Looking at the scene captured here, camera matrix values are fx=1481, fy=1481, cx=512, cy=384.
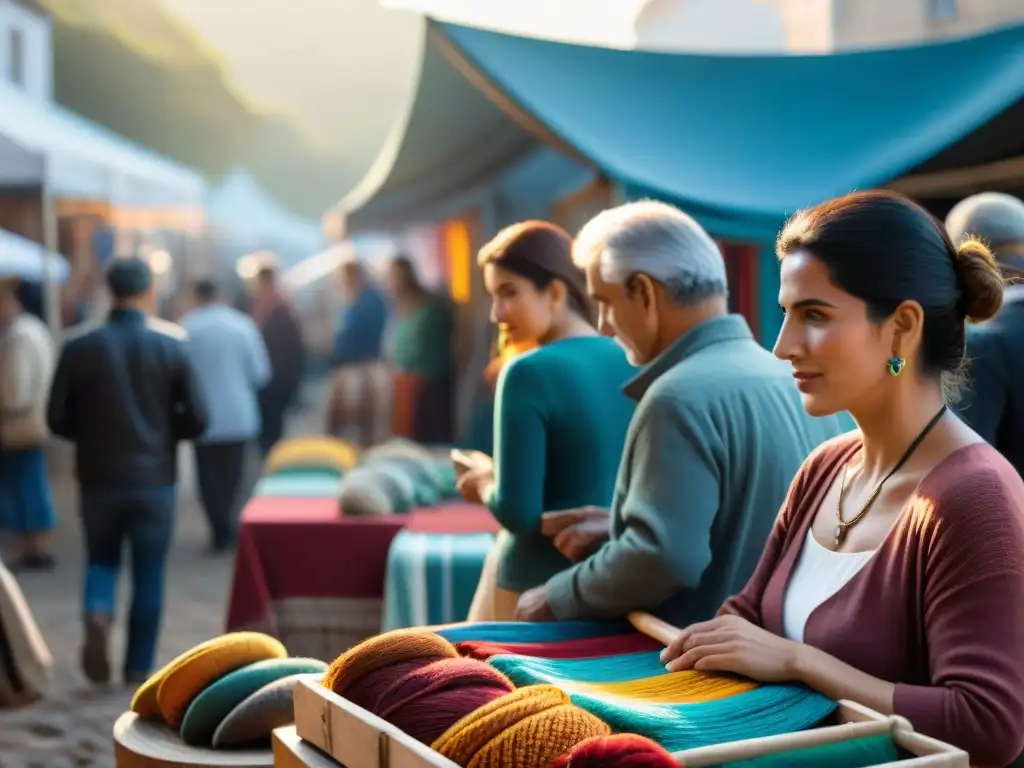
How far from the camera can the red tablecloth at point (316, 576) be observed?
15.3 feet

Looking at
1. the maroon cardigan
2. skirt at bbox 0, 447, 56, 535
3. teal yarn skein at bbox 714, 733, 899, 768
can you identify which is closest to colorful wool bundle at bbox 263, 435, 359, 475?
skirt at bbox 0, 447, 56, 535

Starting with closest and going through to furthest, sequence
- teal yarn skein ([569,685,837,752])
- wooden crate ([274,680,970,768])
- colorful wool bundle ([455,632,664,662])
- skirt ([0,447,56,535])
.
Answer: wooden crate ([274,680,970,768]), teal yarn skein ([569,685,837,752]), colorful wool bundle ([455,632,664,662]), skirt ([0,447,56,535])

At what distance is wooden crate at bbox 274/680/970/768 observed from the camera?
57.2 inches

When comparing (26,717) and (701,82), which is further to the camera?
(701,82)

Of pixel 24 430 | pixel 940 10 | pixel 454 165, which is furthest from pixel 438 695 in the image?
pixel 940 10

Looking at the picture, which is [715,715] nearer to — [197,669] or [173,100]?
[197,669]

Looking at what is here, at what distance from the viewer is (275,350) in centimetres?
991

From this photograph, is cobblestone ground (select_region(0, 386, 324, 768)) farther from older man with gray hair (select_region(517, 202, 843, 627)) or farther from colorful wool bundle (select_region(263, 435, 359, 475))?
older man with gray hair (select_region(517, 202, 843, 627))

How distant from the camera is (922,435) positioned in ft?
5.64

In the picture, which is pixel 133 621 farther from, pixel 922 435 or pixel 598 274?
pixel 922 435

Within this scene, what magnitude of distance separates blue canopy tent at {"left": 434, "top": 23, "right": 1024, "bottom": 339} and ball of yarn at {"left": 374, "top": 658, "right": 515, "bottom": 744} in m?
3.67

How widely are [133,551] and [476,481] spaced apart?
2.66m

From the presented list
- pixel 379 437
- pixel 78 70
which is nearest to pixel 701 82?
pixel 379 437

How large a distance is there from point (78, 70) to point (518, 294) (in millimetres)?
19820
